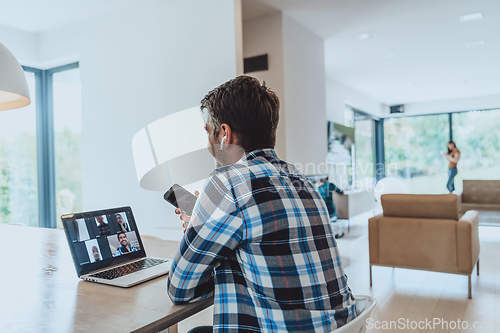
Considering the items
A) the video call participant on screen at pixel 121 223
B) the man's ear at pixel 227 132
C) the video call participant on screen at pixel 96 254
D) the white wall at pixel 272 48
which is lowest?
the video call participant on screen at pixel 96 254

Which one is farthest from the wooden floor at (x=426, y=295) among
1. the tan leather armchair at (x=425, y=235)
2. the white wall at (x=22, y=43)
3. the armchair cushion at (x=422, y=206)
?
the white wall at (x=22, y=43)

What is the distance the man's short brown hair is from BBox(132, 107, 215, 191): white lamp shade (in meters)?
2.12

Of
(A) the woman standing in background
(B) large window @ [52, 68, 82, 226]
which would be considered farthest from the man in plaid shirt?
(A) the woman standing in background

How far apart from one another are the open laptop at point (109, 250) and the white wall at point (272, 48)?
9.03 ft

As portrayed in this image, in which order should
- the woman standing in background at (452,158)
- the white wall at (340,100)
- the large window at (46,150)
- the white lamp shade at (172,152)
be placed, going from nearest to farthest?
the white lamp shade at (172,152) → the large window at (46,150) → the white wall at (340,100) → the woman standing in background at (452,158)

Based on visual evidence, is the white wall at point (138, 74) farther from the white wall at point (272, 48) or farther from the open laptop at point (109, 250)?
the open laptop at point (109, 250)

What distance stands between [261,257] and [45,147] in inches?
181

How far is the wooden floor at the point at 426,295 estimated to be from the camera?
262 cm

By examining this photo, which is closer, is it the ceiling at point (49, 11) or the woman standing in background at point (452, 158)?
the ceiling at point (49, 11)

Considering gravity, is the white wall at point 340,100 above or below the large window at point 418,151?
above

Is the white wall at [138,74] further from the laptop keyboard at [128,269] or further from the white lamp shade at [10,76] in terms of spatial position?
the laptop keyboard at [128,269]

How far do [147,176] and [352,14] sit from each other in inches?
103

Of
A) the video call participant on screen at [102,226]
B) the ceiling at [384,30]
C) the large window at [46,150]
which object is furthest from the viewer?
the large window at [46,150]

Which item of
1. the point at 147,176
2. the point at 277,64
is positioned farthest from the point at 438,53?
the point at 147,176
